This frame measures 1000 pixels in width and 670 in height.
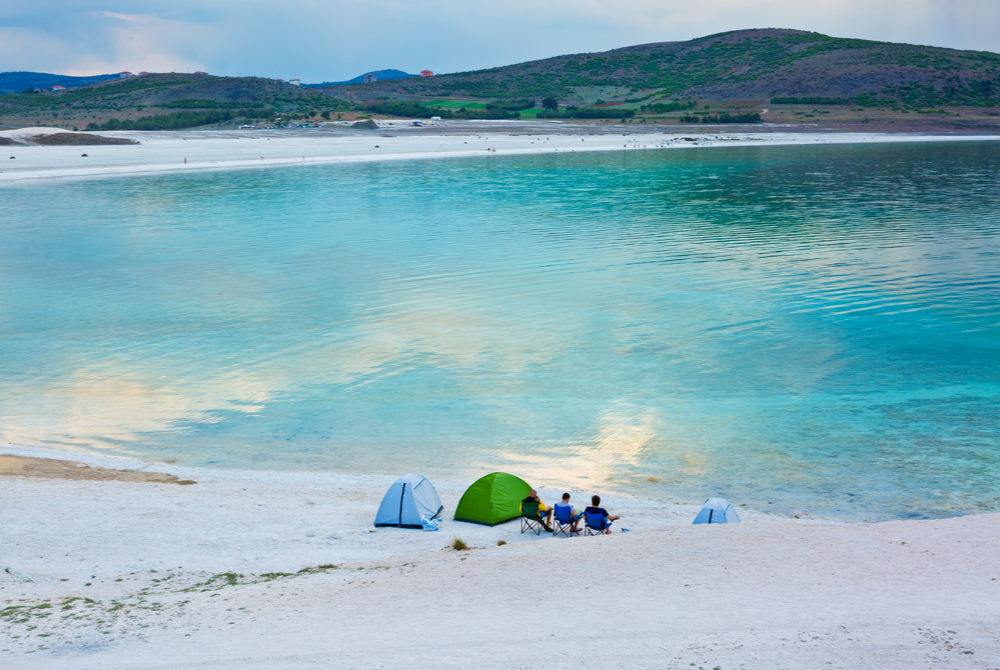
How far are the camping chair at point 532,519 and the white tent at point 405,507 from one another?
169cm

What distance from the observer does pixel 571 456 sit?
20.7 meters

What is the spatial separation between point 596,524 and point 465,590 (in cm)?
351

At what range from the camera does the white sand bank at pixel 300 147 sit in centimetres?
9406

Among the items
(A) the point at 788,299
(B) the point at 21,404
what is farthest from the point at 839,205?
(B) the point at 21,404

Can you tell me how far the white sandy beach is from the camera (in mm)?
10984

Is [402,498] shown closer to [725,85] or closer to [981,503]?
[981,503]

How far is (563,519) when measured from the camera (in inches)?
645

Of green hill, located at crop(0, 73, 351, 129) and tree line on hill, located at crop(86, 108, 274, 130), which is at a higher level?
green hill, located at crop(0, 73, 351, 129)

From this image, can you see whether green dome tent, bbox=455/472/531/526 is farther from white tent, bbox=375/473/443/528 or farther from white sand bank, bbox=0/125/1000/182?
white sand bank, bbox=0/125/1000/182

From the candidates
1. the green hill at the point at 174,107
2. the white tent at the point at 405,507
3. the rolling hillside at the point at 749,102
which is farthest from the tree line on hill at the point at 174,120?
the white tent at the point at 405,507

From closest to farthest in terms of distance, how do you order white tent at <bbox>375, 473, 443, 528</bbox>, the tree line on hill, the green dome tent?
white tent at <bbox>375, 473, 443, 528</bbox>
the green dome tent
the tree line on hill

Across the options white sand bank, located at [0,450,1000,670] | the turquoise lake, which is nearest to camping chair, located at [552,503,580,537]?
white sand bank, located at [0,450,1000,670]

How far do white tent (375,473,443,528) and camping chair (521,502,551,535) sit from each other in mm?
1692

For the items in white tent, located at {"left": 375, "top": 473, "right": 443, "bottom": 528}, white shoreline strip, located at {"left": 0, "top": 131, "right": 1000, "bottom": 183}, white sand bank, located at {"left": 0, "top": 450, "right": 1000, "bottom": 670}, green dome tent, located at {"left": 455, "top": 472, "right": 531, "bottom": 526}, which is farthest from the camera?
white shoreline strip, located at {"left": 0, "top": 131, "right": 1000, "bottom": 183}
